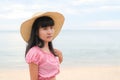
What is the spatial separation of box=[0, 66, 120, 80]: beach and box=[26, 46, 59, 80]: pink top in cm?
491

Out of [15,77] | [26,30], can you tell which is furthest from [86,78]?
[26,30]

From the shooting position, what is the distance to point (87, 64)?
35.4 ft

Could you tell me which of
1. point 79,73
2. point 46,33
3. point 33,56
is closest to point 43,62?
point 33,56

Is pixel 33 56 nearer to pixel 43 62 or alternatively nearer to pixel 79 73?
pixel 43 62

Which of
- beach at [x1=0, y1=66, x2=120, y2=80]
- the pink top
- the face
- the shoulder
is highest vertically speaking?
the face

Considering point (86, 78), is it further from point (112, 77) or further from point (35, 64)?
point (35, 64)

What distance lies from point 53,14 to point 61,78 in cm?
490

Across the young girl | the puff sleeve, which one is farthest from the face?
the puff sleeve

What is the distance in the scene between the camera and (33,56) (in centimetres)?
313

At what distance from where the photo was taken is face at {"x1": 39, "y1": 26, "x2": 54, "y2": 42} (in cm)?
321

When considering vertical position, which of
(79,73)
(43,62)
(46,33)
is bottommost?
(79,73)

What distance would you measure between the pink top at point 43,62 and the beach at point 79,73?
4905mm

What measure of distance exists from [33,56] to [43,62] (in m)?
0.09

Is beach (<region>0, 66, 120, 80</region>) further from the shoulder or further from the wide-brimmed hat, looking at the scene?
the shoulder
